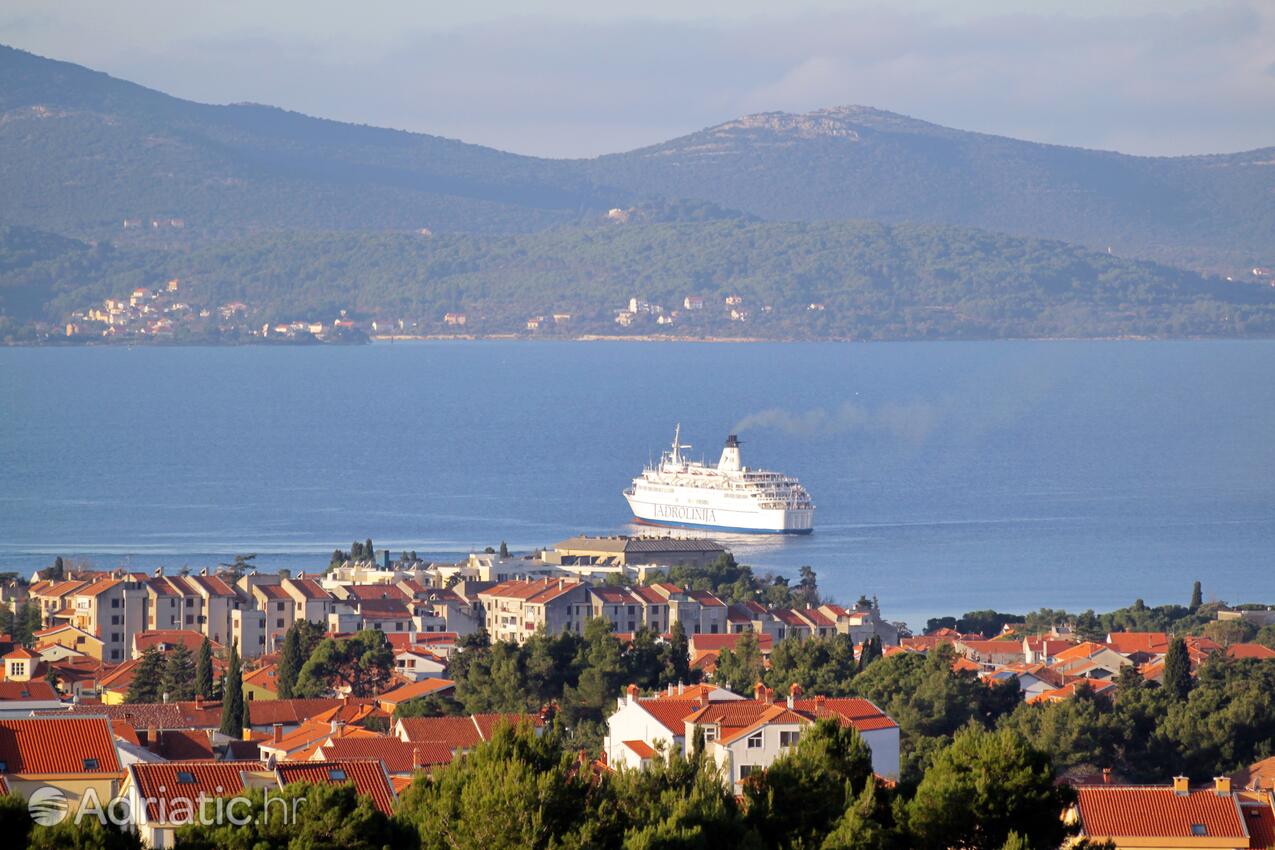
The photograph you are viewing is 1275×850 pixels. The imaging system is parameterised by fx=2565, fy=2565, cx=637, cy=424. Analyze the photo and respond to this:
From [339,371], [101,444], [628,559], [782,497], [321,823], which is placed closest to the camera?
[321,823]

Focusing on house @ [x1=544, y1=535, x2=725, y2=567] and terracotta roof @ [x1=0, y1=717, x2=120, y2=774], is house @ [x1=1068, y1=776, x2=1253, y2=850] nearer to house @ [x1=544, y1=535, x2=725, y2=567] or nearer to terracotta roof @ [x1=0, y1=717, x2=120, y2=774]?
terracotta roof @ [x1=0, y1=717, x2=120, y2=774]

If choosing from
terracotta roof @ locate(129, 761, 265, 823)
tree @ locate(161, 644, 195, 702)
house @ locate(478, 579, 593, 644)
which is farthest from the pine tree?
terracotta roof @ locate(129, 761, 265, 823)

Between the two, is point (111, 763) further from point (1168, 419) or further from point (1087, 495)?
point (1168, 419)

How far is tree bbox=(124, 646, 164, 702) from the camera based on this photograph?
30466mm

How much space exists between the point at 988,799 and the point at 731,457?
7185cm

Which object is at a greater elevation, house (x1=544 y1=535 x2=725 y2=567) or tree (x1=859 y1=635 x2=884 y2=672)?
tree (x1=859 y1=635 x2=884 y2=672)

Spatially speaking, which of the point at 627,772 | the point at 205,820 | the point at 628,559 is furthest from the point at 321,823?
the point at 628,559

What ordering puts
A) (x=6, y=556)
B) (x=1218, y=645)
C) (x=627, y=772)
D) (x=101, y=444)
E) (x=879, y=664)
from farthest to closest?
(x=101, y=444)
(x=6, y=556)
(x=1218, y=645)
(x=879, y=664)
(x=627, y=772)

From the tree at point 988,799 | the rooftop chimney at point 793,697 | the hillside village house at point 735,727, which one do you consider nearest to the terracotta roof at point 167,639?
the rooftop chimney at point 793,697

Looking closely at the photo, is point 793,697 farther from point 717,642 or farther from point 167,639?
point 167,639

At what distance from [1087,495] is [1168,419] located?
1718 inches

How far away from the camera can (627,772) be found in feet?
55.0

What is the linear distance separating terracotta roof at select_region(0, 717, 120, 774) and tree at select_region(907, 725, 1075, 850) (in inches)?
221

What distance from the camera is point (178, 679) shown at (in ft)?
101
